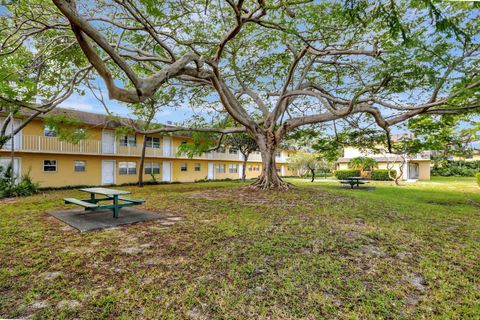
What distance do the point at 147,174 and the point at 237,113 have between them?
1434 centimetres

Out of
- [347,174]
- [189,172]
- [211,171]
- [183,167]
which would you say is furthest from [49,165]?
[347,174]

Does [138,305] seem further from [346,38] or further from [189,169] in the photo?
[189,169]

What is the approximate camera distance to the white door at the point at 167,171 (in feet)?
75.7

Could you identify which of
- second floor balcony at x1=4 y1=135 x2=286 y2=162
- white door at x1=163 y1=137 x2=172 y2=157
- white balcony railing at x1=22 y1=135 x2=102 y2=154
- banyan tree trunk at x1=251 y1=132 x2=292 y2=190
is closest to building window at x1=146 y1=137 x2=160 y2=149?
second floor balcony at x1=4 y1=135 x2=286 y2=162

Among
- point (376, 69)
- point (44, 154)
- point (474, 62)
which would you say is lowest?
point (44, 154)

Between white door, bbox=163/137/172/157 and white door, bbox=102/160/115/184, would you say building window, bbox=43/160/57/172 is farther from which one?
white door, bbox=163/137/172/157

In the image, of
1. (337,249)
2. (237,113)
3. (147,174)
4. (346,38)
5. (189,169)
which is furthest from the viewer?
(189,169)

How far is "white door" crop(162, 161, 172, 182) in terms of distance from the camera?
75.7 feet

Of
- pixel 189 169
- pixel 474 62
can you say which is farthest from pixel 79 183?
pixel 474 62

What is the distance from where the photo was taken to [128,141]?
20609 mm

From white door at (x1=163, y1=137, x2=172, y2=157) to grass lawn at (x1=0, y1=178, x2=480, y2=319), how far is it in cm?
1745

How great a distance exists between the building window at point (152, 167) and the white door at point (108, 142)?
3545 millimetres

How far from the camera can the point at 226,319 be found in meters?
2.17

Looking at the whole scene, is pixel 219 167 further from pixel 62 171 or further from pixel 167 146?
pixel 62 171
